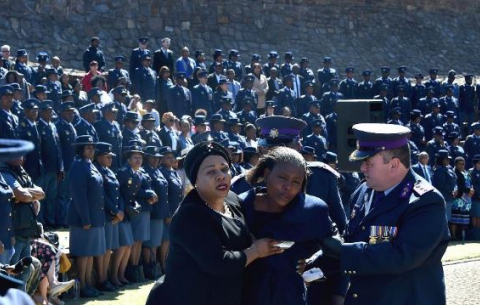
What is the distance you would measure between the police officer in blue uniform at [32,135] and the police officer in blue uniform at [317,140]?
6.71m

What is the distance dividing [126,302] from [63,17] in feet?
51.8

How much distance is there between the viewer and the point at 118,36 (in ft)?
86.1

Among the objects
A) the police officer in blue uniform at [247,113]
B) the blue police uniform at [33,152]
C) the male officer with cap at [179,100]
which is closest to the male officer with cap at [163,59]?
the male officer with cap at [179,100]

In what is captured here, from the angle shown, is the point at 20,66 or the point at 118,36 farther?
the point at 118,36

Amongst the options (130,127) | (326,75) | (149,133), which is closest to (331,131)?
(326,75)

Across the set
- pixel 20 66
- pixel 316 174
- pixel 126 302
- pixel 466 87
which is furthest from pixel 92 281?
pixel 466 87

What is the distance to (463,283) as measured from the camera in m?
12.3

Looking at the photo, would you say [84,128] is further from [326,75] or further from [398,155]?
[326,75]

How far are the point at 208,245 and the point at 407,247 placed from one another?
1036mm

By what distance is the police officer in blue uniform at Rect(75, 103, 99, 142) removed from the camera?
48.8 ft

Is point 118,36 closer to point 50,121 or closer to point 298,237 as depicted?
point 50,121

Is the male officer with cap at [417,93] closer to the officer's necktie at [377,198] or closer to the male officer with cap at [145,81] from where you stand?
the male officer with cap at [145,81]

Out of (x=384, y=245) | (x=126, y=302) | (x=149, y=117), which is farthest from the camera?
(x=149, y=117)

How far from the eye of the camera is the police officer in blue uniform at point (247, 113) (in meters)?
20.3
